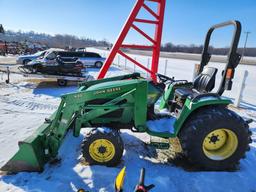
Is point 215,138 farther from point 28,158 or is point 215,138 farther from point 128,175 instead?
point 28,158

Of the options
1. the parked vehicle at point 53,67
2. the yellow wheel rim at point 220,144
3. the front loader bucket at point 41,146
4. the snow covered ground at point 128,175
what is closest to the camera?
the snow covered ground at point 128,175

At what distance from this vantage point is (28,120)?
5.56 meters

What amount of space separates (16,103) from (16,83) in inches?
142

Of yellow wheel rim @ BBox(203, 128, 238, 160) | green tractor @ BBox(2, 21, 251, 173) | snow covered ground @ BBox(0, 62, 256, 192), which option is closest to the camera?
snow covered ground @ BBox(0, 62, 256, 192)

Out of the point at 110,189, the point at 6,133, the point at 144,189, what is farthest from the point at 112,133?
the point at 6,133

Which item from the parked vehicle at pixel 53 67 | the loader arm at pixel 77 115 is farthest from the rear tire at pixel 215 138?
the parked vehicle at pixel 53 67

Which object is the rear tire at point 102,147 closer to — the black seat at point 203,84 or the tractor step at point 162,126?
the tractor step at point 162,126

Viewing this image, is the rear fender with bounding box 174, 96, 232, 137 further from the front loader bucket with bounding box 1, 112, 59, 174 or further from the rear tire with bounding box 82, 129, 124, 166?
the front loader bucket with bounding box 1, 112, 59, 174

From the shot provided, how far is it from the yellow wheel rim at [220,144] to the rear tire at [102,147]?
4.55ft

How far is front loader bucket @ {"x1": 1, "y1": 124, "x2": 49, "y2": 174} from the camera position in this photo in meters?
3.13

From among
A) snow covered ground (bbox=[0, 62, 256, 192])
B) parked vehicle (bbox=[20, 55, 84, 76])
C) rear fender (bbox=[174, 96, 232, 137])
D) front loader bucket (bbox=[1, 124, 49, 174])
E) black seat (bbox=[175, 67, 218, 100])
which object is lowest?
snow covered ground (bbox=[0, 62, 256, 192])

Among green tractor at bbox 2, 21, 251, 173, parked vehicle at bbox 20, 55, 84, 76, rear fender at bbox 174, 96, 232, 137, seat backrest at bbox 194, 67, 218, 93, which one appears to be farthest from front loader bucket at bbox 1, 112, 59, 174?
parked vehicle at bbox 20, 55, 84, 76

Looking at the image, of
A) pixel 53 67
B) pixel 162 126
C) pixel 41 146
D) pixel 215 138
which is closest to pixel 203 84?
pixel 215 138

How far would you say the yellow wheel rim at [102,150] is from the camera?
3352 millimetres
